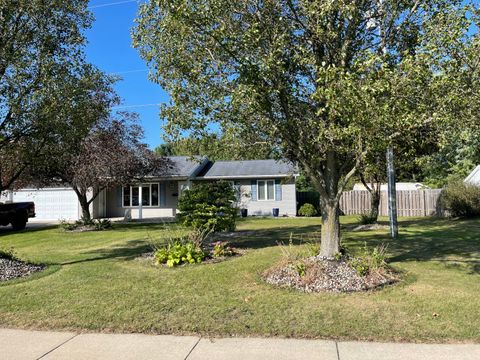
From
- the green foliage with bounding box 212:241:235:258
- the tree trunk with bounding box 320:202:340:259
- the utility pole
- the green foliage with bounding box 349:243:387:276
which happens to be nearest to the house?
the utility pole

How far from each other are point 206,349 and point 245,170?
2457 centimetres

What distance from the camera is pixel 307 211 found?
2759 centimetres

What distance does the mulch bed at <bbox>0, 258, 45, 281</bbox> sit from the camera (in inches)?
348

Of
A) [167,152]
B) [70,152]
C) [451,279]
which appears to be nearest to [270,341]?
[451,279]

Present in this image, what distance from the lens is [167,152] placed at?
5931 cm

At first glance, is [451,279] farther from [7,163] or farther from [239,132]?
[7,163]

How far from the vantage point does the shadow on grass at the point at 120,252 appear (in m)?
11.1

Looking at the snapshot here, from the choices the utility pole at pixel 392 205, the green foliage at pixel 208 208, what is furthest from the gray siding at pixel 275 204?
the green foliage at pixel 208 208

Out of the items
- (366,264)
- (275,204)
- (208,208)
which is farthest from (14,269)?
(275,204)

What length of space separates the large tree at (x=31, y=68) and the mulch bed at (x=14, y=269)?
2.46 m

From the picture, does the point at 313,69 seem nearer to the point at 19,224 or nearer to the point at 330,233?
the point at 330,233

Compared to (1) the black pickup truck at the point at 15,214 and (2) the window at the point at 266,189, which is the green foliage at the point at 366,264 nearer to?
(1) the black pickup truck at the point at 15,214

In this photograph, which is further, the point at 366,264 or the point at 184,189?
the point at 184,189

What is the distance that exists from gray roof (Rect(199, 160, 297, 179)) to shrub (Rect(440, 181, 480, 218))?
904 centimetres
